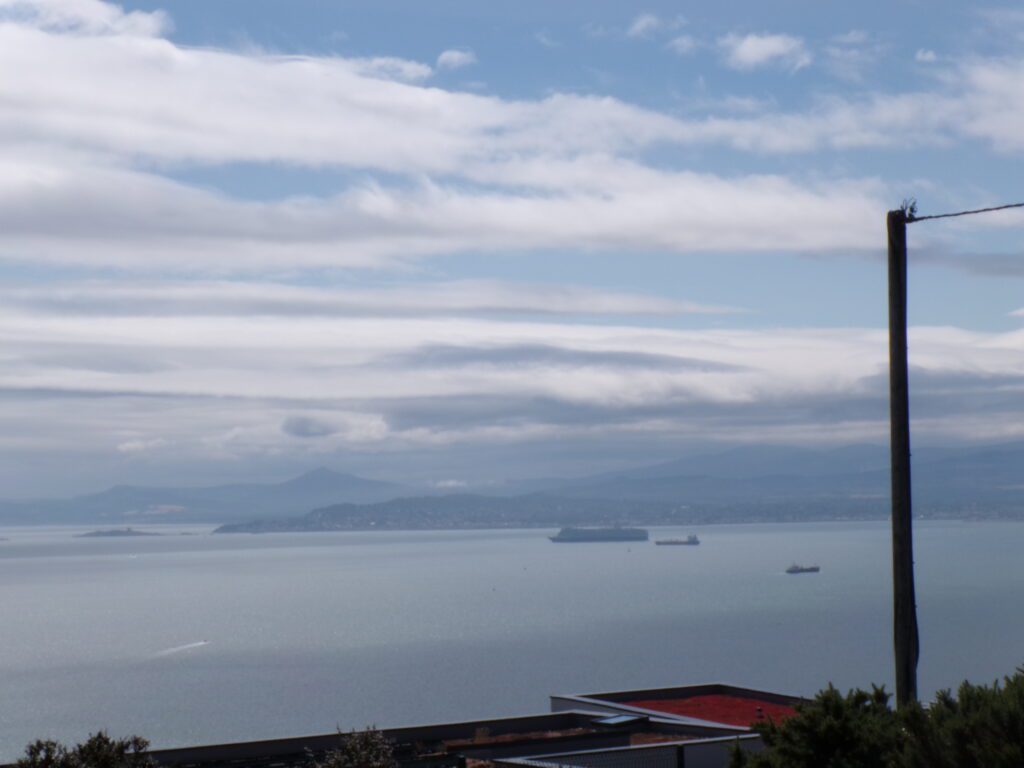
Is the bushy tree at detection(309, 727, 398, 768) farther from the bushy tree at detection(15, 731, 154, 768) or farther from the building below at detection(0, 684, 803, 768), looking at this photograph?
the bushy tree at detection(15, 731, 154, 768)

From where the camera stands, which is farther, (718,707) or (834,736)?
(718,707)

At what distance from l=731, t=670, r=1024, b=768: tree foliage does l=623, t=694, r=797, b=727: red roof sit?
1821cm

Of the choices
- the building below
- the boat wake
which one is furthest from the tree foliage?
the boat wake

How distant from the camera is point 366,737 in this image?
17.0 metres

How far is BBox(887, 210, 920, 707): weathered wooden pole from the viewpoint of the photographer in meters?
13.7

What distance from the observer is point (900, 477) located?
1398cm

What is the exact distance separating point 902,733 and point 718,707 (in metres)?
22.9

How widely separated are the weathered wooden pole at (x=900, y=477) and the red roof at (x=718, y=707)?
60.8ft

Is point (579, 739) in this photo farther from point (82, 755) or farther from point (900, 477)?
point (82, 755)

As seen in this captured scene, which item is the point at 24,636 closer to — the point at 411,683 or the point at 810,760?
the point at 411,683

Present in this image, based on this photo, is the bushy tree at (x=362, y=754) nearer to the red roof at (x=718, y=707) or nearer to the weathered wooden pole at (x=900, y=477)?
the weathered wooden pole at (x=900, y=477)

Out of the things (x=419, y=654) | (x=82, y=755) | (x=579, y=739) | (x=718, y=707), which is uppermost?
(x=82, y=755)

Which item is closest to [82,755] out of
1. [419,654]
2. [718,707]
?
[718,707]

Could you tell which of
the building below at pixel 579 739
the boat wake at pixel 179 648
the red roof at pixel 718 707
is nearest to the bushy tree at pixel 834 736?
the building below at pixel 579 739
